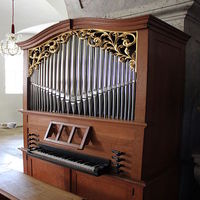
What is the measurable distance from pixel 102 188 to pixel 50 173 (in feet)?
2.40

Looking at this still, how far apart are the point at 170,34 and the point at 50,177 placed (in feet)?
6.19

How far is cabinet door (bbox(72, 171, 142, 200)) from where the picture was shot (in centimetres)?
199

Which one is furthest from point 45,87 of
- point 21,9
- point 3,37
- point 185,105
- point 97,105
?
point 3,37

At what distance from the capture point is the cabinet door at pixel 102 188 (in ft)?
6.53

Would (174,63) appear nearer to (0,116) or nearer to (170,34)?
(170,34)

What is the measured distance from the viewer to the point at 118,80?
6.56ft

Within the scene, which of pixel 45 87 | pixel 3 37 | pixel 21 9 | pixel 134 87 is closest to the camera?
pixel 134 87

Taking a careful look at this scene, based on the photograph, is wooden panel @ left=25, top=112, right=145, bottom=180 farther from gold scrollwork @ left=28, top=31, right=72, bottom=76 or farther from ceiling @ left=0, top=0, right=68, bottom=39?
ceiling @ left=0, top=0, right=68, bottom=39

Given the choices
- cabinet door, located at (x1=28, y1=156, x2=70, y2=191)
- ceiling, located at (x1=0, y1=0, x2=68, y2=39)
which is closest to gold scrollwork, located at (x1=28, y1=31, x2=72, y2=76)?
cabinet door, located at (x1=28, y1=156, x2=70, y2=191)

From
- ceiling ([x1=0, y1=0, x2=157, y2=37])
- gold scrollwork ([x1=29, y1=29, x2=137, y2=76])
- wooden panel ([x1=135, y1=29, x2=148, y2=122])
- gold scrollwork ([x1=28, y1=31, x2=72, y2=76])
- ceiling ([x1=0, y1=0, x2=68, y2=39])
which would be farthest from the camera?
ceiling ([x1=0, y1=0, x2=68, y2=39])

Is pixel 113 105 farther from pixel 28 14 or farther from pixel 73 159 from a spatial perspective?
pixel 28 14

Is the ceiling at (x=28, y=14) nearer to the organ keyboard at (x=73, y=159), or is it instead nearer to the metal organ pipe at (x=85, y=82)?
the metal organ pipe at (x=85, y=82)

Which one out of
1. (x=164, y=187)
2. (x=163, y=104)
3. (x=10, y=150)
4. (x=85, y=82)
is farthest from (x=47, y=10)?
(x=164, y=187)

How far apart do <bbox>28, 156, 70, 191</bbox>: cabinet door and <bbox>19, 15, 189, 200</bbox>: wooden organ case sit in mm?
12
